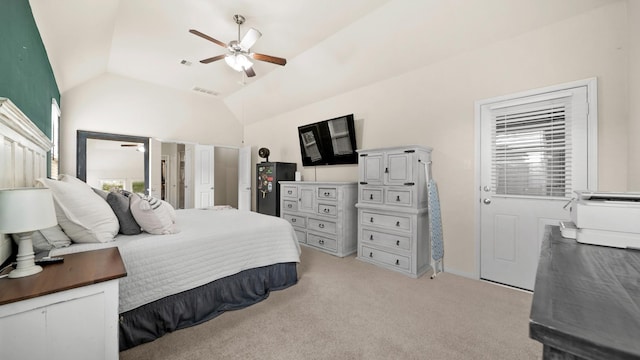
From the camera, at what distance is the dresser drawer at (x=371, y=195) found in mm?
3357

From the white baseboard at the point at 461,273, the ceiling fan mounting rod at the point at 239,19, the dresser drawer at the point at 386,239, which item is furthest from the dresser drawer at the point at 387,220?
the ceiling fan mounting rod at the point at 239,19

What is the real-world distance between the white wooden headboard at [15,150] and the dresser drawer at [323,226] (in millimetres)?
3085

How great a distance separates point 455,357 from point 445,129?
2.43 meters

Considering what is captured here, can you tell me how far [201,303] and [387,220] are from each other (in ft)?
7.38

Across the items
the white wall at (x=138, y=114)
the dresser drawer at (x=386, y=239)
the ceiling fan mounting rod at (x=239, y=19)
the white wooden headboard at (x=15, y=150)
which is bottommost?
the dresser drawer at (x=386, y=239)

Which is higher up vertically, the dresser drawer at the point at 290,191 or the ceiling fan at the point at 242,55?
the ceiling fan at the point at 242,55

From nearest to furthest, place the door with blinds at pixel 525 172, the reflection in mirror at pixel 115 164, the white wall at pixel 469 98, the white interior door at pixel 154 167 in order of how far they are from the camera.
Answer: the white wall at pixel 469 98, the door with blinds at pixel 525 172, the white interior door at pixel 154 167, the reflection in mirror at pixel 115 164

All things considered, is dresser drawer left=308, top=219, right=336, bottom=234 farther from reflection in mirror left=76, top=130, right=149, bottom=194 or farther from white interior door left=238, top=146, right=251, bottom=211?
reflection in mirror left=76, top=130, right=149, bottom=194

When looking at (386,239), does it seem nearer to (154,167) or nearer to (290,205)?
(290,205)

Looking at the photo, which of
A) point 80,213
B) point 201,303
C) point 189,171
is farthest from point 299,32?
point 189,171

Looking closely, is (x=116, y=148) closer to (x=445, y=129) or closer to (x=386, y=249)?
(x=386, y=249)

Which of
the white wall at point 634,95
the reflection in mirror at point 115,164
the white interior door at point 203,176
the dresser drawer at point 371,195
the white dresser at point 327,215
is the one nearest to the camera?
the white wall at point 634,95

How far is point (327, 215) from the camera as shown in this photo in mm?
3857

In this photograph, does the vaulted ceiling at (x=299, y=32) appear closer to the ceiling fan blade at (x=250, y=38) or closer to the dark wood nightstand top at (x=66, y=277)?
the ceiling fan blade at (x=250, y=38)
